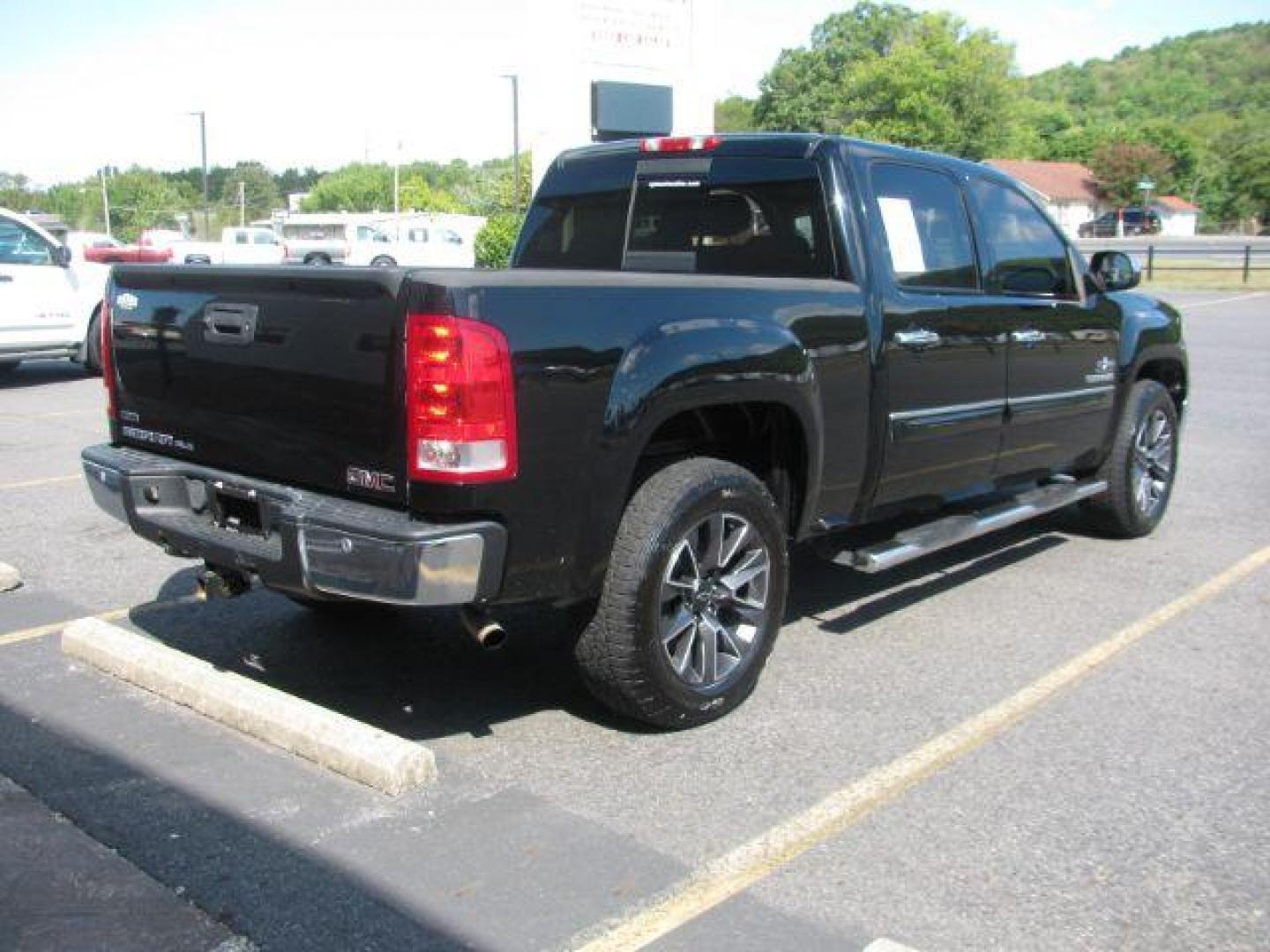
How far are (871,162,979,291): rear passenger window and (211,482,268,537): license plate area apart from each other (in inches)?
102

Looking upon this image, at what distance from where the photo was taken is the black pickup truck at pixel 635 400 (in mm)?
3355

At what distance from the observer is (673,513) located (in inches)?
150

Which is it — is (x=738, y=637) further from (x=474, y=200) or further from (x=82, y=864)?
(x=474, y=200)

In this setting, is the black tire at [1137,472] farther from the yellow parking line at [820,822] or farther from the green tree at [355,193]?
the green tree at [355,193]

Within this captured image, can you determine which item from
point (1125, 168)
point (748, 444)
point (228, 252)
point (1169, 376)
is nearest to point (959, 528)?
point (748, 444)

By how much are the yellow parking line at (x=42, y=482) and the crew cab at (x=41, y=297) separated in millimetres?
5512

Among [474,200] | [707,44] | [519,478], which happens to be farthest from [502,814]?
[474,200]

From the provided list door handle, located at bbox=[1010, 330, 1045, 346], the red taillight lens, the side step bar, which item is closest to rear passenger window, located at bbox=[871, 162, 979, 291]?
door handle, located at bbox=[1010, 330, 1045, 346]

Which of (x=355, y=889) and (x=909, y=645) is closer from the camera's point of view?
(x=355, y=889)

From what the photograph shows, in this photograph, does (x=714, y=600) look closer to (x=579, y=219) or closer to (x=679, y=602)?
(x=679, y=602)

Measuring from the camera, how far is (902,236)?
4945mm

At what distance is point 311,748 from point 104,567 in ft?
9.26

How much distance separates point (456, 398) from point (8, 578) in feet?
11.2

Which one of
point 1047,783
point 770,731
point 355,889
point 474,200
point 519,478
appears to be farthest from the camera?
point 474,200
